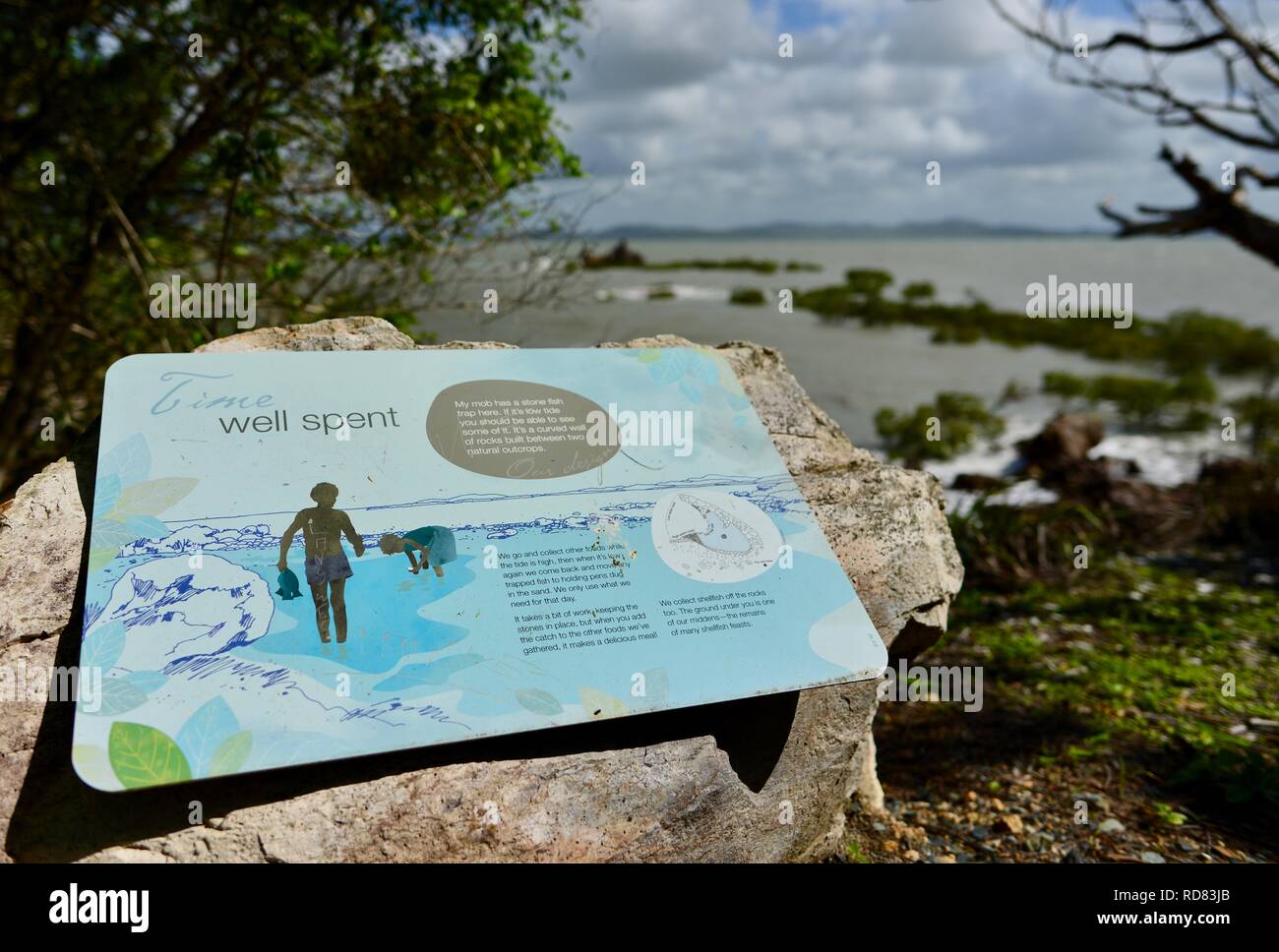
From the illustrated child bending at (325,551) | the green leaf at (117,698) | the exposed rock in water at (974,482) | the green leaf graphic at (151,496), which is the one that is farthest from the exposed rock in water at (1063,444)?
the green leaf at (117,698)

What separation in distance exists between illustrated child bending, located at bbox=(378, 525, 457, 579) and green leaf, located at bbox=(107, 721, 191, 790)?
0.75m

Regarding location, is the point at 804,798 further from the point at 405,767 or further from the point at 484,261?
the point at 484,261

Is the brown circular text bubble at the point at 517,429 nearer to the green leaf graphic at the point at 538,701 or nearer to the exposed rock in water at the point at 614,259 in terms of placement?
the green leaf graphic at the point at 538,701

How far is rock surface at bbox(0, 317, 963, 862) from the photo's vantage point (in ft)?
7.56

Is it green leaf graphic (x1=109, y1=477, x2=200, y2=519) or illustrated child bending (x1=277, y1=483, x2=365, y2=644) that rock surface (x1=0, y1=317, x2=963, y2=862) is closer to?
green leaf graphic (x1=109, y1=477, x2=200, y2=519)

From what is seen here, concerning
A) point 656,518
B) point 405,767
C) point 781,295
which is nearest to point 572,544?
point 656,518

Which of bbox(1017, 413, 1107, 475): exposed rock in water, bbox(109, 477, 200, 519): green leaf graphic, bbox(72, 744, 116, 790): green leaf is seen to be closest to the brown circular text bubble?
bbox(109, 477, 200, 519): green leaf graphic

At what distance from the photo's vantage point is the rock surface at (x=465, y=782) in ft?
7.56

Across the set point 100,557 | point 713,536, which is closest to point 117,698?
point 100,557

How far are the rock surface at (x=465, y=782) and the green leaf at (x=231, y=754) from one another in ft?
0.76

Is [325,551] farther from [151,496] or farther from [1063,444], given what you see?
[1063,444]

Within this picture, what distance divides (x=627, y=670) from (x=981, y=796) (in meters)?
2.03

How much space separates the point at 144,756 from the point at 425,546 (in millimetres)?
884

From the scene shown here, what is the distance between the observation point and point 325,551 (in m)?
2.62
